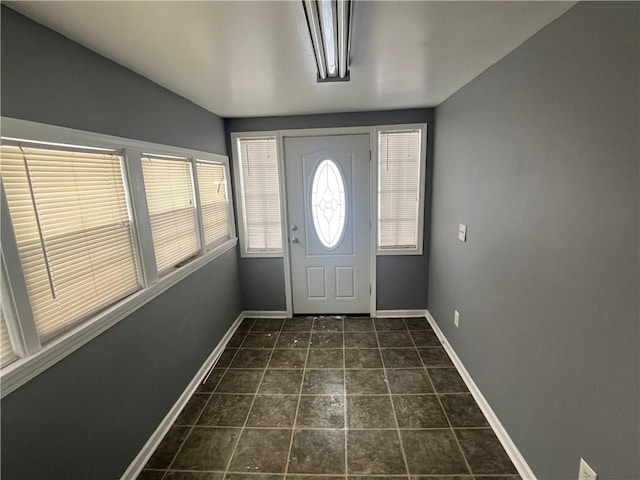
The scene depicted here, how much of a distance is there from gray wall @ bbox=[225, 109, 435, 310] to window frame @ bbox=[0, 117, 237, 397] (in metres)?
1.23

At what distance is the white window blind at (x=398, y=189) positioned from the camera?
3092 millimetres

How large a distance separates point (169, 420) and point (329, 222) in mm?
2260

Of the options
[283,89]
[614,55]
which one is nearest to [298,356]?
[283,89]

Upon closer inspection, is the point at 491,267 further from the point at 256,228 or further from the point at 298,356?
the point at 256,228

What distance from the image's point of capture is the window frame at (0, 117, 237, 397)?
3.42 feet

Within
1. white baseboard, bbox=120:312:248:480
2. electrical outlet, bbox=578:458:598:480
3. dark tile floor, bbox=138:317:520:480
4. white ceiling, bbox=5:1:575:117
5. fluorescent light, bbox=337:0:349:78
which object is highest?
white ceiling, bbox=5:1:575:117

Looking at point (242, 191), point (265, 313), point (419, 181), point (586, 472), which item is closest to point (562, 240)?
point (586, 472)

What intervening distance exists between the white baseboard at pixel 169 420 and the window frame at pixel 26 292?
0.85 m

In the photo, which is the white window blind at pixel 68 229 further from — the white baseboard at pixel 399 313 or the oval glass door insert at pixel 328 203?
the white baseboard at pixel 399 313

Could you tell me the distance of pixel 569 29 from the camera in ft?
3.94

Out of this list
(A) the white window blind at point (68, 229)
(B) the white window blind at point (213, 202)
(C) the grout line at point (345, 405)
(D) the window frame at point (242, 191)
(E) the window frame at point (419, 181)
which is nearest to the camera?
(A) the white window blind at point (68, 229)

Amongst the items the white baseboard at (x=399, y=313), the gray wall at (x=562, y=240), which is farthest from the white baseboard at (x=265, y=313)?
the gray wall at (x=562, y=240)

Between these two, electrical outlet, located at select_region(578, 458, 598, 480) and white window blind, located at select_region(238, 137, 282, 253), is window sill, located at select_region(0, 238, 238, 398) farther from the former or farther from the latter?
electrical outlet, located at select_region(578, 458, 598, 480)

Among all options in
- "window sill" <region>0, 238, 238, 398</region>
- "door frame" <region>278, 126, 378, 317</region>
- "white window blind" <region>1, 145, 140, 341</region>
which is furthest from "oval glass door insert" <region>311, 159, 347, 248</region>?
"white window blind" <region>1, 145, 140, 341</region>
